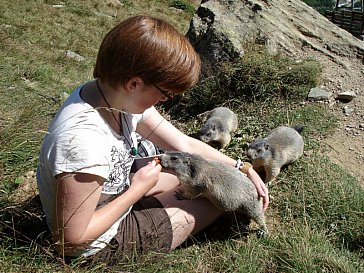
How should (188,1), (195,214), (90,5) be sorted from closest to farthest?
(195,214) → (90,5) → (188,1)

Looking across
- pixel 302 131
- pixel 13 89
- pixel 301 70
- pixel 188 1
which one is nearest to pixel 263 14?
pixel 301 70

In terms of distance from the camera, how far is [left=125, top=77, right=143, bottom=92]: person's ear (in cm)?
255

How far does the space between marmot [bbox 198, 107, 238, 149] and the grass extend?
15 centimetres

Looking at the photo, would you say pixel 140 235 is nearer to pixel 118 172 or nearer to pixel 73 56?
pixel 118 172

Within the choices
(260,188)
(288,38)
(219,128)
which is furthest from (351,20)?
(260,188)

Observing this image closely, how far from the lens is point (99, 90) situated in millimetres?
2746

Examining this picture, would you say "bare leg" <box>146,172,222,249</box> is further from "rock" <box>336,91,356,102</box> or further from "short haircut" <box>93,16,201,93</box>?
"rock" <box>336,91,356,102</box>

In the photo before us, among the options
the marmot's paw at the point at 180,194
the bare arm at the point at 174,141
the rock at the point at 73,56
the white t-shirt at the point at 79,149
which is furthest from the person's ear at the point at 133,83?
the rock at the point at 73,56

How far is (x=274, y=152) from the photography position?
4.63m

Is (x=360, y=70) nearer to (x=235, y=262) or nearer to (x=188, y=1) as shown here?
(x=235, y=262)

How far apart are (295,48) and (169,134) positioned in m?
3.87

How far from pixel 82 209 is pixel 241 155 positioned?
9.69ft

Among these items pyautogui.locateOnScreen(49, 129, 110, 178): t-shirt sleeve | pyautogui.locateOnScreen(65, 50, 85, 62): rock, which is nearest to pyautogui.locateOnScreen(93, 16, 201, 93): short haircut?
pyautogui.locateOnScreen(49, 129, 110, 178): t-shirt sleeve

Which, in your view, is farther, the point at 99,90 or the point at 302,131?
the point at 302,131
